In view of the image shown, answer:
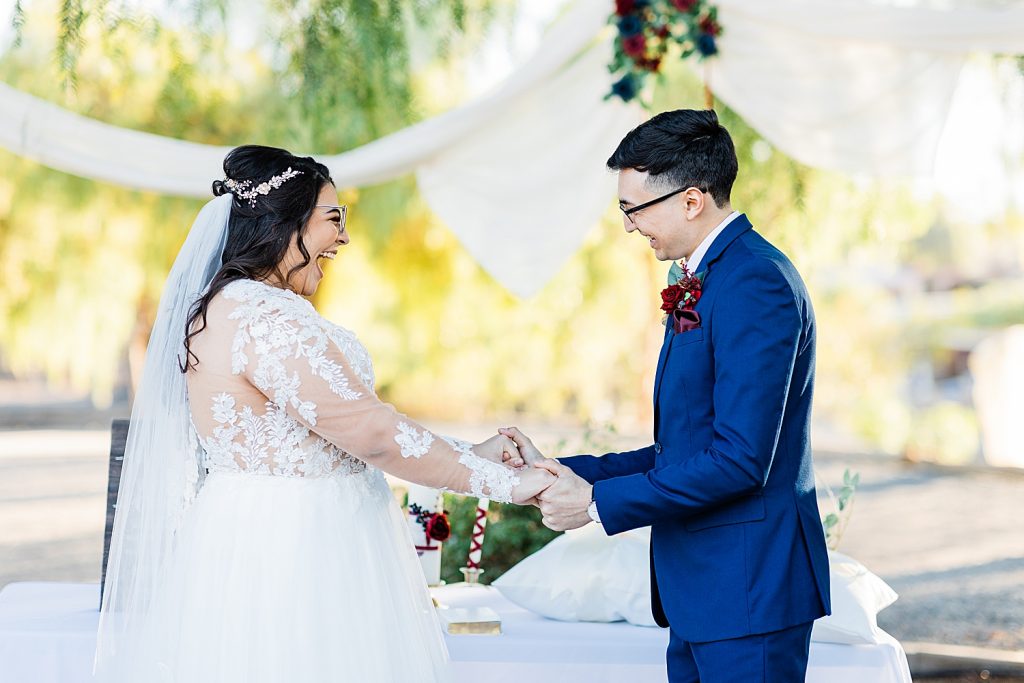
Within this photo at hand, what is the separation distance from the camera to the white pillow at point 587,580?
3139 millimetres

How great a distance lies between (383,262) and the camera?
9867 millimetres

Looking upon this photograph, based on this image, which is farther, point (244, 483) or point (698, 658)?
point (244, 483)

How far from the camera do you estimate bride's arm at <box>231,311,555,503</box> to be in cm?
225

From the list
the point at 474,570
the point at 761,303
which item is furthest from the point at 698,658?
the point at 474,570

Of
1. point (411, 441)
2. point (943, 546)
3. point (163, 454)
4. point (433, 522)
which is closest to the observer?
point (411, 441)

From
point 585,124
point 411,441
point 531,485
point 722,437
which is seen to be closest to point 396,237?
point 585,124

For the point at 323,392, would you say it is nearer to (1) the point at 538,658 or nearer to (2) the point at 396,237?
(1) the point at 538,658

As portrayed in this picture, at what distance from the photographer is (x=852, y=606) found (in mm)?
2977

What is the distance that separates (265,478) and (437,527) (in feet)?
3.40

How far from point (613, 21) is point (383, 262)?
612cm

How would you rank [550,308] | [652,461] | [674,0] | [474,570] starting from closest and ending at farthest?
[652,461] < [474,570] < [674,0] < [550,308]

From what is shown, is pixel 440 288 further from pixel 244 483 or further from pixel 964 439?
pixel 244 483

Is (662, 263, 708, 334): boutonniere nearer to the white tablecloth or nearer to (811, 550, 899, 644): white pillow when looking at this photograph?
(811, 550, 899, 644): white pillow

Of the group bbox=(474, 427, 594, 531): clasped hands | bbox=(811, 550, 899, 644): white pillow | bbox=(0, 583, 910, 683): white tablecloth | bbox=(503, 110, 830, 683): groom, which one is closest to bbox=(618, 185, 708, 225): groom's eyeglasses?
bbox=(503, 110, 830, 683): groom
